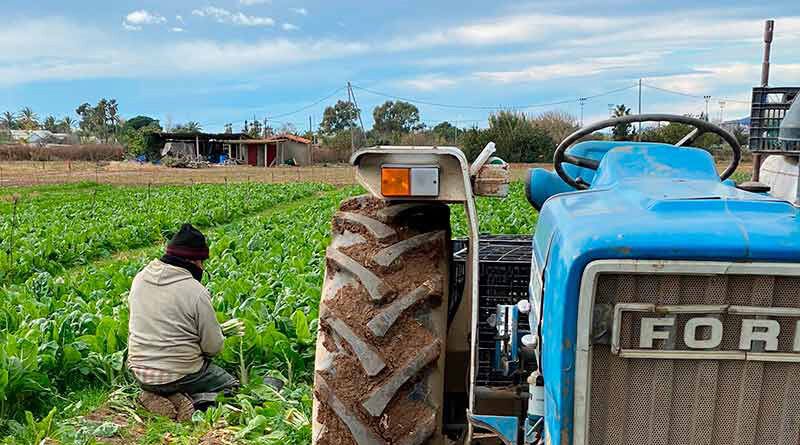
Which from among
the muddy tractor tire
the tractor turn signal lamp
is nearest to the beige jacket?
the muddy tractor tire

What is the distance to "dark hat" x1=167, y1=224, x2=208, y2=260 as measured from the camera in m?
5.41

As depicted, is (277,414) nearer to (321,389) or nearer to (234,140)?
(321,389)

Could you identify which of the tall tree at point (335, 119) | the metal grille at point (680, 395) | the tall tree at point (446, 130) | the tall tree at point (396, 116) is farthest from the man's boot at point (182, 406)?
the tall tree at point (335, 119)

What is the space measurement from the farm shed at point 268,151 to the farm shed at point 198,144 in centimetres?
74

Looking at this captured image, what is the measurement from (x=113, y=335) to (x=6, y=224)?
11.4m

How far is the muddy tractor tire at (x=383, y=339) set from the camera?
3.02m

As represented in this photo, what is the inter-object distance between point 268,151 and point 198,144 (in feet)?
18.8

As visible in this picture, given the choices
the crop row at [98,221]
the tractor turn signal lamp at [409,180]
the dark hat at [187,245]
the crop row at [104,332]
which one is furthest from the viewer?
the crop row at [98,221]

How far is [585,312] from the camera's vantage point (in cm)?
217

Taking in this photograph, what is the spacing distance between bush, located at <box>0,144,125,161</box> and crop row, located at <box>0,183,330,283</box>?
35.9 meters

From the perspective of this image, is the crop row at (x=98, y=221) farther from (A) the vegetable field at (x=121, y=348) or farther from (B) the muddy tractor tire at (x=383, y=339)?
(B) the muddy tractor tire at (x=383, y=339)

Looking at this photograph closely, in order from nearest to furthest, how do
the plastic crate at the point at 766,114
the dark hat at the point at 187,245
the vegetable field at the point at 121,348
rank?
1. the plastic crate at the point at 766,114
2. the vegetable field at the point at 121,348
3. the dark hat at the point at 187,245

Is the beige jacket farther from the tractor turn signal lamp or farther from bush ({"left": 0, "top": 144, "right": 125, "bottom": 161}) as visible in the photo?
bush ({"left": 0, "top": 144, "right": 125, "bottom": 161})

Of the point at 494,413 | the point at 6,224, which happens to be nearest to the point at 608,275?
the point at 494,413
